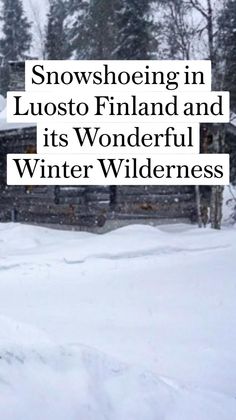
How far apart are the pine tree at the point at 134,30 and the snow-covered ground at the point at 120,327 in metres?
14.7

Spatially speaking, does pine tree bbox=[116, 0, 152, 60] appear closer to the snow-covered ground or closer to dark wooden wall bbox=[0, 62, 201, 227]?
dark wooden wall bbox=[0, 62, 201, 227]

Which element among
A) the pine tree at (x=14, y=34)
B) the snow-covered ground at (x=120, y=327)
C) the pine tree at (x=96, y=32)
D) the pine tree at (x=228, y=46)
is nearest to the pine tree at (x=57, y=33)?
the pine tree at (x=96, y=32)

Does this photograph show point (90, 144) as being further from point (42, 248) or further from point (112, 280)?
point (112, 280)

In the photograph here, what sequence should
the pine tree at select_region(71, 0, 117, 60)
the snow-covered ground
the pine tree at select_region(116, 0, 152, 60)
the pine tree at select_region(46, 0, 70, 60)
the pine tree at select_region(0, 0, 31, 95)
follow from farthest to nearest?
the pine tree at select_region(0, 0, 31, 95)
the pine tree at select_region(46, 0, 70, 60)
the pine tree at select_region(71, 0, 117, 60)
the pine tree at select_region(116, 0, 152, 60)
the snow-covered ground

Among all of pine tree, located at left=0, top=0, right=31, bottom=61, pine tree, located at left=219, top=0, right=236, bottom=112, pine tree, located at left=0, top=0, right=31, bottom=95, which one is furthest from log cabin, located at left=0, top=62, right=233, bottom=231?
pine tree, located at left=0, top=0, right=31, bottom=61

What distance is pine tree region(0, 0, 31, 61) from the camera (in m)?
37.3

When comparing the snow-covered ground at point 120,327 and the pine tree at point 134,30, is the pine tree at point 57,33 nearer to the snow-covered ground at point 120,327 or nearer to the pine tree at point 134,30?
the pine tree at point 134,30

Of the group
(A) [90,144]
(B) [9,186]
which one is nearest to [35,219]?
(B) [9,186]

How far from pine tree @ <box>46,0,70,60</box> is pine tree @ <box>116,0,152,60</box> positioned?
6512 mm

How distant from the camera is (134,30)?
24.7m

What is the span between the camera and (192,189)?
1523cm

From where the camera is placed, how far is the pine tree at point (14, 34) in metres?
37.3

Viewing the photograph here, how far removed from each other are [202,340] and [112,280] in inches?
95.8

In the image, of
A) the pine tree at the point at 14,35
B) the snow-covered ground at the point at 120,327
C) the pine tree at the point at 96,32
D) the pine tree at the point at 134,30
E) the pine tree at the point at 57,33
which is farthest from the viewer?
the pine tree at the point at 14,35
